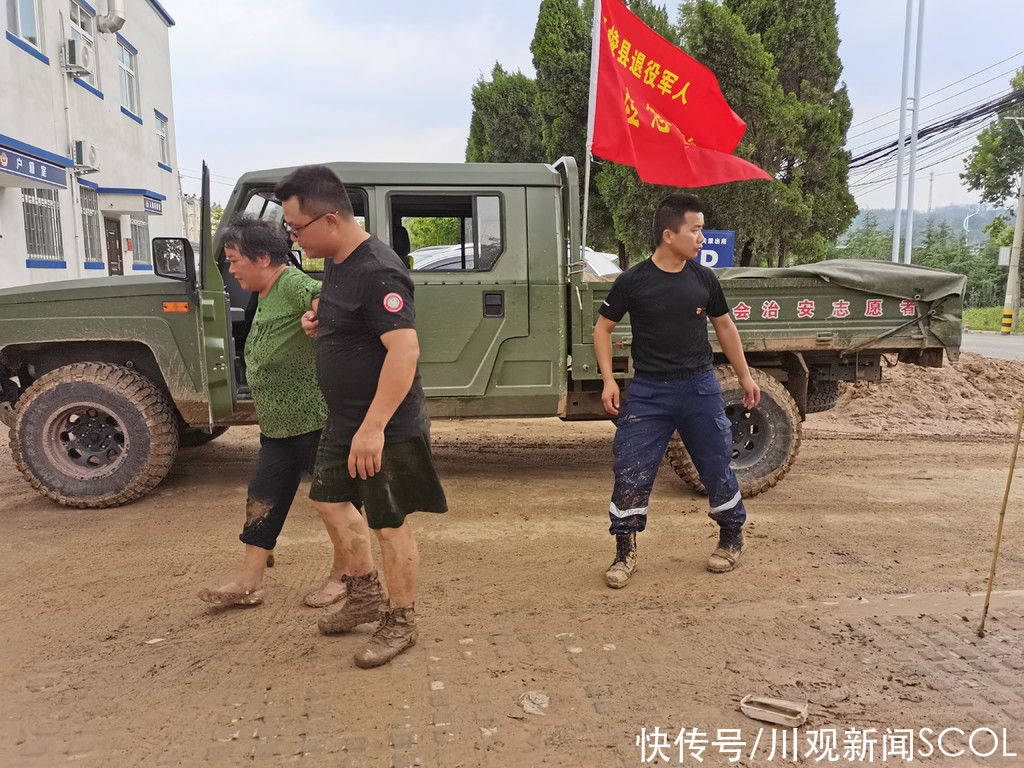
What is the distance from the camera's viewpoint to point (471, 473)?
5785mm

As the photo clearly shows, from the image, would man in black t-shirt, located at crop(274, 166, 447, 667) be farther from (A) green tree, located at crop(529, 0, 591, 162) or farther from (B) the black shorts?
(A) green tree, located at crop(529, 0, 591, 162)

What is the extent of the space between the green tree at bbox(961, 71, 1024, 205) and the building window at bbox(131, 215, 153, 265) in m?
29.4

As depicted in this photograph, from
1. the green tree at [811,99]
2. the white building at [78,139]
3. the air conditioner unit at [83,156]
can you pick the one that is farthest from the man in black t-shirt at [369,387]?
the air conditioner unit at [83,156]

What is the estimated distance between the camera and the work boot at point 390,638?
8.99 ft

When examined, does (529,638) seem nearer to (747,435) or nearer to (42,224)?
(747,435)

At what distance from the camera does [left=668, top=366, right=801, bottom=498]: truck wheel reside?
5.01 m

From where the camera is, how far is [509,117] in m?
19.1

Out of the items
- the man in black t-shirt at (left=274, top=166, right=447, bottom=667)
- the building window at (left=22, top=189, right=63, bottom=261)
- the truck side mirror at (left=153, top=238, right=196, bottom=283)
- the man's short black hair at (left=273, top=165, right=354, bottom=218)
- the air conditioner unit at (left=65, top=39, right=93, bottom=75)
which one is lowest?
the man in black t-shirt at (left=274, top=166, right=447, bottom=667)

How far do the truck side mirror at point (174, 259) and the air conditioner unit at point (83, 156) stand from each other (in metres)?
10.1

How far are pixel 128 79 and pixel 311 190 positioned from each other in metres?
18.1

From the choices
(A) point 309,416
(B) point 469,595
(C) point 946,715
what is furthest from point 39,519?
(C) point 946,715

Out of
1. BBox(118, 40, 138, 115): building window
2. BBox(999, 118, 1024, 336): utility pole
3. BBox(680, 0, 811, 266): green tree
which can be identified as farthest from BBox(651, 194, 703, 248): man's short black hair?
BBox(999, 118, 1024, 336): utility pole

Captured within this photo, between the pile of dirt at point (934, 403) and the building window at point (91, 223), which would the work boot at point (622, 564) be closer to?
the pile of dirt at point (934, 403)

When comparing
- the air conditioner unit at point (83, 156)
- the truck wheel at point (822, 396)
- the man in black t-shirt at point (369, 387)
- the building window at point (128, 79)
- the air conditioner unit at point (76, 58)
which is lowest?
the truck wheel at point (822, 396)
